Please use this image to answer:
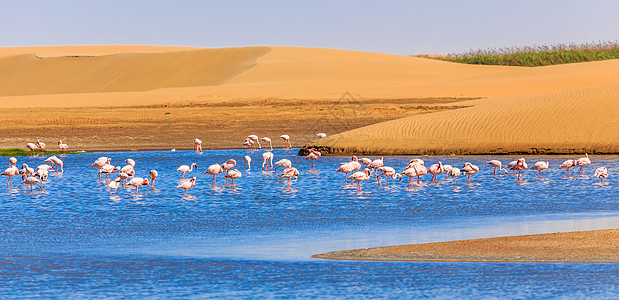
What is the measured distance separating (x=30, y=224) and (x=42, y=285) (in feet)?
16.8

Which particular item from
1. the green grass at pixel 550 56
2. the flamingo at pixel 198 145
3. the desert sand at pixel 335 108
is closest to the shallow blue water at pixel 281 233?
the desert sand at pixel 335 108

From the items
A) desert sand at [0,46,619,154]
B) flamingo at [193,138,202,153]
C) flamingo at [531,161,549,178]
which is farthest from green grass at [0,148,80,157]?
flamingo at [531,161,549,178]

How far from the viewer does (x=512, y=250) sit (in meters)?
11.4

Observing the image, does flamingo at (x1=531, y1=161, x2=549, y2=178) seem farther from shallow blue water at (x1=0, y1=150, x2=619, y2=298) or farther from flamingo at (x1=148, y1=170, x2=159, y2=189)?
flamingo at (x1=148, y1=170, x2=159, y2=189)

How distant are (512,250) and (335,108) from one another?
3143 centimetres

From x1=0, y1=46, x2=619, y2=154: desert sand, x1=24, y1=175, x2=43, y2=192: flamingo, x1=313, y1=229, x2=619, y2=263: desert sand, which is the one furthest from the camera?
x1=0, y1=46, x2=619, y2=154: desert sand

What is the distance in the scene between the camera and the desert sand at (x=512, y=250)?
35.9 ft

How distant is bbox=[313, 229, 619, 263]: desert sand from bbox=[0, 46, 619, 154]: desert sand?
52.8ft

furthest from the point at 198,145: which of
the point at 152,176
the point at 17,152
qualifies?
the point at 152,176

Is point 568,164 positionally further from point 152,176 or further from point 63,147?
point 63,147

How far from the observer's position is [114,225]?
1484 cm

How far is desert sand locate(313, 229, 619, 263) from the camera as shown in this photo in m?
10.9

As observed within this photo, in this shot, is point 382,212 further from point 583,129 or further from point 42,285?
point 583,129

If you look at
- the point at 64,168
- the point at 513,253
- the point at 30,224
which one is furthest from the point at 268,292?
the point at 64,168
